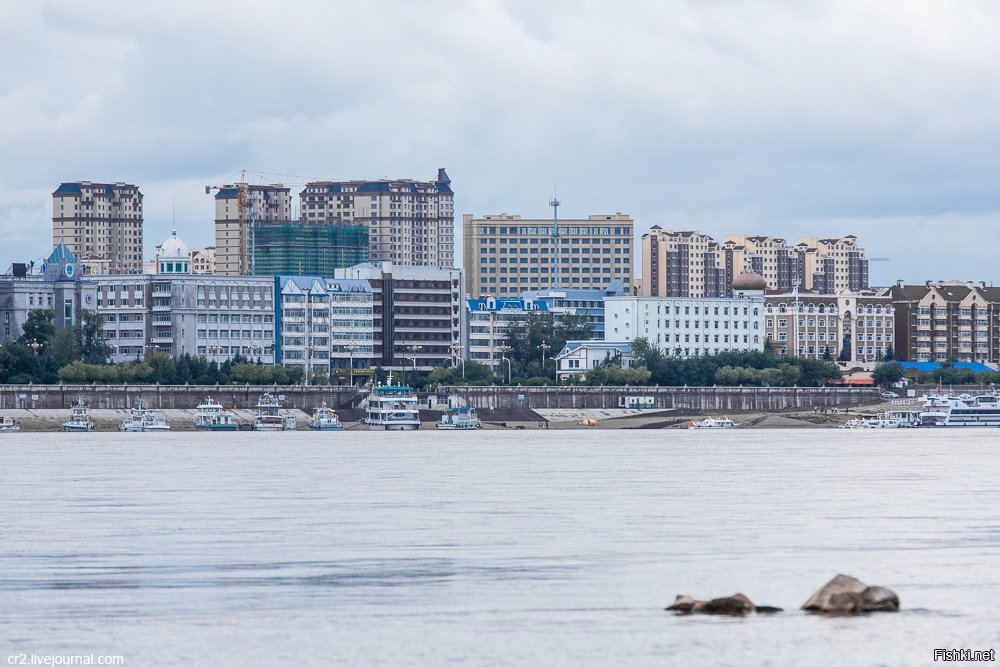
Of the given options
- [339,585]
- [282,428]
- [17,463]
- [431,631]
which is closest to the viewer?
[431,631]

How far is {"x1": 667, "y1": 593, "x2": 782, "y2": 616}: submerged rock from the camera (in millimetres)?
49969

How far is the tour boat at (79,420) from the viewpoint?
620 ft

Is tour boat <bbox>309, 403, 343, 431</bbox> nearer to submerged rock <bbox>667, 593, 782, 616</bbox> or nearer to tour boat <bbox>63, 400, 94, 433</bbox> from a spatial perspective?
tour boat <bbox>63, 400, 94, 433</bbox>

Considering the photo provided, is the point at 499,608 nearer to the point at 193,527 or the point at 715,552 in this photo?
the point at 715,552

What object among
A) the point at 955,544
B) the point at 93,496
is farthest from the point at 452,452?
the point at 955,544

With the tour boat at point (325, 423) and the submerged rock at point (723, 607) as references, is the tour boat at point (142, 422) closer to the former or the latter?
the tour boat at point (325, 423)

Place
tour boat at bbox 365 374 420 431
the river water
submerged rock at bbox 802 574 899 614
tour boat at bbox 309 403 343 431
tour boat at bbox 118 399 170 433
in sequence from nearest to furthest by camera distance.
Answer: the river water, submerged rock at bbox 802 574 899 614, tour boat at bbox 118 399 170 433, tour boat at bbox 365 374 420 431, tour boat at bbox 309 403 343 431

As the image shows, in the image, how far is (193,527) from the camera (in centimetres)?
7369

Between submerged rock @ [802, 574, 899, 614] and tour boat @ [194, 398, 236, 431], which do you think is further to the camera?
tour boat @ [194, 398, 236, 431]

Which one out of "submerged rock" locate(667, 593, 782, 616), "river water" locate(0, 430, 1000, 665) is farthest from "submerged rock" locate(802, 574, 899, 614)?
"submerged rock" locate(667, 593, 782, 616)

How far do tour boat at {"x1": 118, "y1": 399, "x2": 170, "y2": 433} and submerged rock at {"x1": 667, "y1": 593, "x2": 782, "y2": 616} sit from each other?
143063 millimetres

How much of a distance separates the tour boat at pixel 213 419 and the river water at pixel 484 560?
77515 millimetres

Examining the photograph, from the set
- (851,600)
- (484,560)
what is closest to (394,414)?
(484,560)

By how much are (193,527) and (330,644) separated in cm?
2812
